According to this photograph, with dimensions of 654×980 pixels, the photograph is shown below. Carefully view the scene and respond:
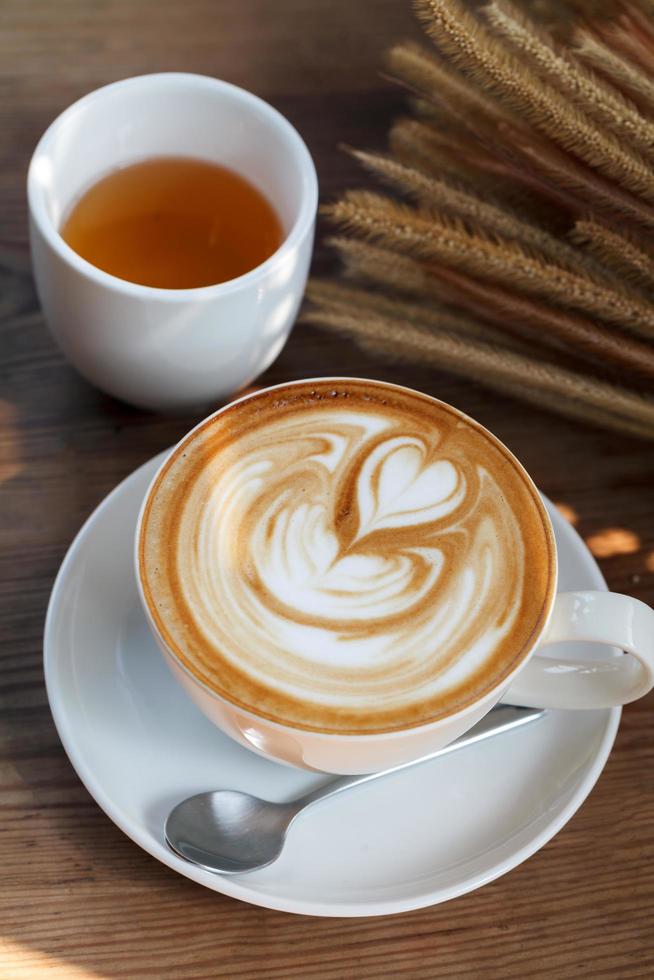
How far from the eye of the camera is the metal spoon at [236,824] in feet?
2.25

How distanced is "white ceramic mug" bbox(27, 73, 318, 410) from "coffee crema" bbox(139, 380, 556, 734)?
97mm

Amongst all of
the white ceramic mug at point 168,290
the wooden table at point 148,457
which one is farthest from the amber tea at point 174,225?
the wooden table at point 148,457

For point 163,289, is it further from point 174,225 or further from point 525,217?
point 525,217

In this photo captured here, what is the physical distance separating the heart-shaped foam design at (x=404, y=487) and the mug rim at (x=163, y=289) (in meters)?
0.18

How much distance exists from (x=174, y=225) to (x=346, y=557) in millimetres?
403

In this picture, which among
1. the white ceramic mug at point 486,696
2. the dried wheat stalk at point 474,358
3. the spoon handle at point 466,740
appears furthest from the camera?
the dried wheat stalk at point 474,358

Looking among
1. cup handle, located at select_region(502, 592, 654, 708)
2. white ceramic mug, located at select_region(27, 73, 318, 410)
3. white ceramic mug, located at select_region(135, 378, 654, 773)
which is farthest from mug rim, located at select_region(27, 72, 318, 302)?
cup handle, located at select_region(502, 592, 654, 708)

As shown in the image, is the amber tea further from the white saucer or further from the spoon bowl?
the spoon bowl

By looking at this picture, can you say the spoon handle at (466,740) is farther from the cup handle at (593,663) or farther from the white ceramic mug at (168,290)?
the white ceramic mug at (168,290)

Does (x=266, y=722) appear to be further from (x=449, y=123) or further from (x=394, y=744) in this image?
(x=449, y=123)

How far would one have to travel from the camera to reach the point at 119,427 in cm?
95

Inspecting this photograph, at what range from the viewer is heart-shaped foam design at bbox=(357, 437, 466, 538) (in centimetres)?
73

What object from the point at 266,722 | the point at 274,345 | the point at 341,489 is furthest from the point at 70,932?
the point at 274,345

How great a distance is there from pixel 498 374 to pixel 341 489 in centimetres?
22
